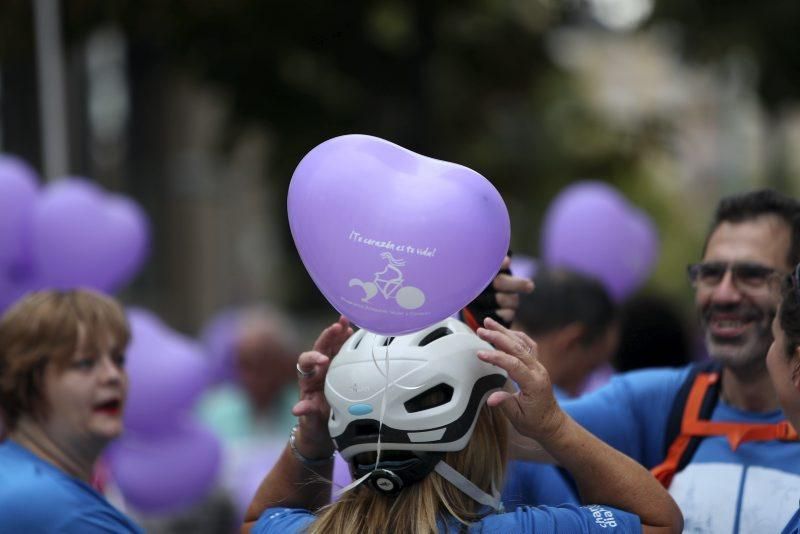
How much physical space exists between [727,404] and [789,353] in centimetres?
54

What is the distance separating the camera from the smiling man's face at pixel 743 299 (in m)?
3.01

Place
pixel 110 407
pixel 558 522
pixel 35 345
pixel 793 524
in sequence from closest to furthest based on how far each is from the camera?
pixel 558 522, pixel 793 524, pixel 35 345, pixel 110 407

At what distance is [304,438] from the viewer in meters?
2.73

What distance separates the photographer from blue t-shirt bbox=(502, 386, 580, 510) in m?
3.02

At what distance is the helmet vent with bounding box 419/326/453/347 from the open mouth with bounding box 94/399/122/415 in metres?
1.36

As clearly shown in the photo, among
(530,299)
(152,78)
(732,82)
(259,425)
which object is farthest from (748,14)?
(152,78)

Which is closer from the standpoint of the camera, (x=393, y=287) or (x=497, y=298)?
(x=393, y=287)

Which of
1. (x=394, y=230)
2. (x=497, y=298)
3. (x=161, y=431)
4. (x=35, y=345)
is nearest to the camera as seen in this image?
(x=394, y=230)

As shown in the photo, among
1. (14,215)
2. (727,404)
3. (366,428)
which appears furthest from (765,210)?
(14,215)

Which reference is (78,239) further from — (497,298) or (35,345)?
(497,298)

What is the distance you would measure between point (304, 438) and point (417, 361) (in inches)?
17.7

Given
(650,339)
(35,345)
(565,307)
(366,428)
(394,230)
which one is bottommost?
(650,339)

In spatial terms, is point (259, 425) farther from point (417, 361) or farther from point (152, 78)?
point (152, 78)

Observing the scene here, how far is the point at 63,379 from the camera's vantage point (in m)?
3.42
